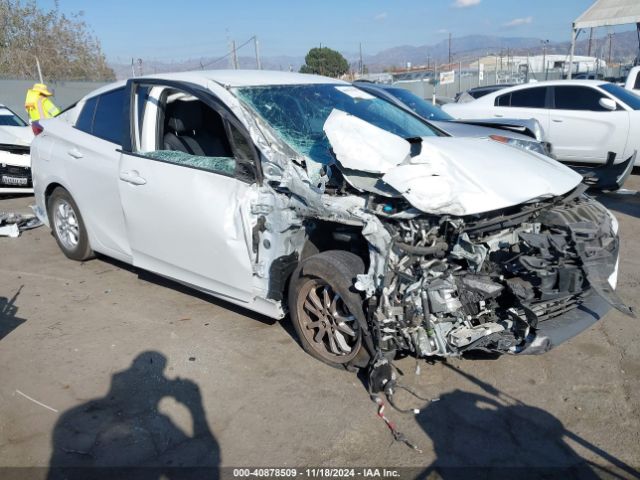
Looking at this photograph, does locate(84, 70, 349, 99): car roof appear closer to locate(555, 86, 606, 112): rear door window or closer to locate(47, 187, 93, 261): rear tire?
locate(47, 187, 93, 261): rear tire

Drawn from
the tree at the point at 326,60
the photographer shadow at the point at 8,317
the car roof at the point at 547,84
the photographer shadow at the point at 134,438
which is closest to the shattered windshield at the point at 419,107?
the car roof at the point at 547,84

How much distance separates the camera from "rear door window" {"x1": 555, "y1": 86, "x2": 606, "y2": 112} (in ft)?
30.6

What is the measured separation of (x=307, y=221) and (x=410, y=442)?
1.45 metres

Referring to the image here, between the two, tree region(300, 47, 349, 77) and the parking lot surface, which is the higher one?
tree region(300, 47, 349, 77)

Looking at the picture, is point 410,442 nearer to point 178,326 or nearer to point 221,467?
point 221,467

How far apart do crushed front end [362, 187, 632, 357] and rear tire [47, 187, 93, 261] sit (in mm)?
3286

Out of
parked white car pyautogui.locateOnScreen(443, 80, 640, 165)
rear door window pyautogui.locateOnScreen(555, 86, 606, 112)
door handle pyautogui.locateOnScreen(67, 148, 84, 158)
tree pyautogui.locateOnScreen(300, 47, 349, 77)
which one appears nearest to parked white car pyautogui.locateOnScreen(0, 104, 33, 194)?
door handle pyautogui.locateOnScreen(67, 148, 84, 158)

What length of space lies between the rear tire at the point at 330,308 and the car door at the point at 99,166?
178 centimetres

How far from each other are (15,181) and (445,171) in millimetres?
7531

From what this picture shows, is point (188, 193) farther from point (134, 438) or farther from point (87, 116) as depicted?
point (87, 116)

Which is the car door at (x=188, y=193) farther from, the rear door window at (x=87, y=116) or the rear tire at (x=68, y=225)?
the rear tire at (x=68, y=225)

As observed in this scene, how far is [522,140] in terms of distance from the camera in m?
6.45

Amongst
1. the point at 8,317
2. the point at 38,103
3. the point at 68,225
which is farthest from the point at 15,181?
the point at 8,317

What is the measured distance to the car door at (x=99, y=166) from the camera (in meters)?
4.55
